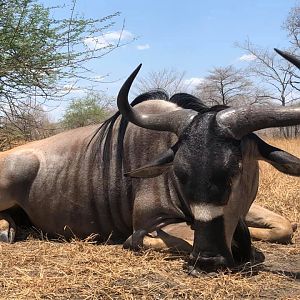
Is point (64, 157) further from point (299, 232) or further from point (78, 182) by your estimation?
point (299, 232)

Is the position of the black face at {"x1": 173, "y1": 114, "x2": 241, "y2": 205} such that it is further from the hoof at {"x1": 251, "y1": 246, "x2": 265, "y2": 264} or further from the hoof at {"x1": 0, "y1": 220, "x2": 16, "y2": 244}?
the hoof at {"x1": 0, "y1": 220, "x2": 16, "y2": 244}

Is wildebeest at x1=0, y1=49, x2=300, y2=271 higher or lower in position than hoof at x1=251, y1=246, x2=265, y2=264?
higher

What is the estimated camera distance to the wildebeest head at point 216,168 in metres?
3.14

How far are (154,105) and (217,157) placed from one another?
55.5 inches

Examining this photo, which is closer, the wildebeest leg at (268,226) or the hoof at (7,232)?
the wildebeest leg at (268,226)

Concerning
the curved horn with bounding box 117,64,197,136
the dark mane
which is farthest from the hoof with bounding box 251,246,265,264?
the dark mane

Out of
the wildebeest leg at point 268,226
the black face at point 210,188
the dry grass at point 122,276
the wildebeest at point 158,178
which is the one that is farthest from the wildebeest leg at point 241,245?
the wildebeest leg at point 268,226

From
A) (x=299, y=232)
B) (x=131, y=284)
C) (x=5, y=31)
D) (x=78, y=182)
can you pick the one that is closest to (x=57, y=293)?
(x=131, y=284)

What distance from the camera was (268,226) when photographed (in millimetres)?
4312

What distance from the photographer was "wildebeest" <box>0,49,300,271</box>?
3182 mm

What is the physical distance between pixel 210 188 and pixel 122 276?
752 millimetres

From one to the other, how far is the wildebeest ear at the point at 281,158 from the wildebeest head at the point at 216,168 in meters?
0.14

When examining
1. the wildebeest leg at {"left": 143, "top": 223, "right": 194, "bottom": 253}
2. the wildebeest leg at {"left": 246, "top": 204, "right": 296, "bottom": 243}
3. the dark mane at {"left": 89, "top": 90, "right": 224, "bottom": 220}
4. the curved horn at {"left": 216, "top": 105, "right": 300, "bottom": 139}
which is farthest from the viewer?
the dark mane at {"left": 89, "top": 90, "right": 224, "bottom": 220}

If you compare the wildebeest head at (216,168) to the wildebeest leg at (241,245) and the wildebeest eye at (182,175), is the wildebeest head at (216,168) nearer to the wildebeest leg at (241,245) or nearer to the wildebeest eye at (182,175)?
the wildebeest eye at (182,175)
